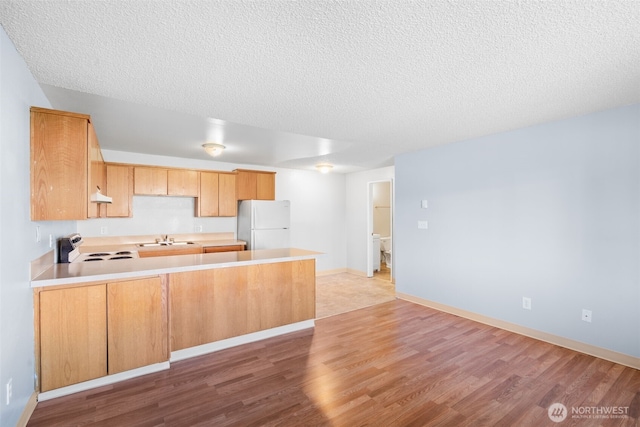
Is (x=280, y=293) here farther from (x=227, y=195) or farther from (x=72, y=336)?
(x=227, y=195)

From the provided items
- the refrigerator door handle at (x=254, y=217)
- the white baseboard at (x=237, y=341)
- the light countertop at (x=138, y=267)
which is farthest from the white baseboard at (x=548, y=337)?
the refrigerator door handle at (x=254, y=217)

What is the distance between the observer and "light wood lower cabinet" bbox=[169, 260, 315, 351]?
2740mm

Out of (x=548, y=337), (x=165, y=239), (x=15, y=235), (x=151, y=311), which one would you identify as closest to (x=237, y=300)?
(x=151, y=311)

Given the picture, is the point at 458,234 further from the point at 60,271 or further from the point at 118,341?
the point at 60,271

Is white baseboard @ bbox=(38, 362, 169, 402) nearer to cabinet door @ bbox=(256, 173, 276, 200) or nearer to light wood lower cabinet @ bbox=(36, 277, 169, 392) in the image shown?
light wood lower cabinet @ bbox=(36, 277, 169, 392)

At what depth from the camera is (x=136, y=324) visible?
2.45 metres

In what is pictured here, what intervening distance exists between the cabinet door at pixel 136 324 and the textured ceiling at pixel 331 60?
1.58 m

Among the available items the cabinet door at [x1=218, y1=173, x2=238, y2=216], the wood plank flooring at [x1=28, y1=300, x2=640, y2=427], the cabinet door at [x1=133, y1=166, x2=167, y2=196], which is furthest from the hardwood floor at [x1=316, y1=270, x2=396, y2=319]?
the cabinet door at [x1=133, y1=166, x2=167, y2=196]

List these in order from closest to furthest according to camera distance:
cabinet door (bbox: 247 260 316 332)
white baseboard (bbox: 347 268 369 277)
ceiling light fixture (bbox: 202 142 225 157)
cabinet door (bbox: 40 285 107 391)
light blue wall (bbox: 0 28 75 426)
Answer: light blue wall (bbox: 0 28 75 426), cabinet door (bbox: 40 285 107 391), cabinet door (bbox: 247 260 316 332), ceiling light fixture (bbox: 202 142 225 157), white baseboard (bbox: 347 268 369 277)

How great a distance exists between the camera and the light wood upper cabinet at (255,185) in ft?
18.2

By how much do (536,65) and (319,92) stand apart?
4.81 ft

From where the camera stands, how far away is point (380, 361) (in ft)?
8.90

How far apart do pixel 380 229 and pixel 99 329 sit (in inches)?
259

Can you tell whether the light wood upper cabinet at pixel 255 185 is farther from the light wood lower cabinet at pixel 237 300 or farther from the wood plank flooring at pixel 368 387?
the wood plank flooring at pixel 368 387
